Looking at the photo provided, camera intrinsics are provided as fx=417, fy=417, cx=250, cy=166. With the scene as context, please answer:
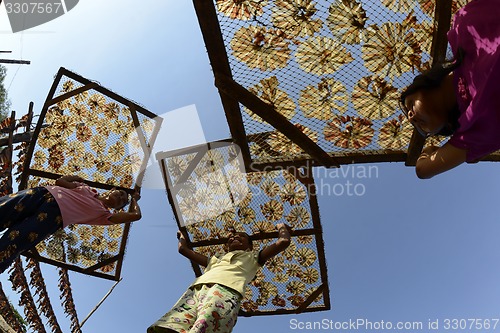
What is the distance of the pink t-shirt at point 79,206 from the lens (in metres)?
3.52

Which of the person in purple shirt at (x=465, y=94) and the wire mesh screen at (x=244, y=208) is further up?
the person in purple shirt at (x=465, y=94)

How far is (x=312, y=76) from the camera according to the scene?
3.42 metres

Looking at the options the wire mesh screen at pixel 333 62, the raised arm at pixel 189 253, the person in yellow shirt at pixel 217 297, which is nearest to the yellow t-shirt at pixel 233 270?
the person in yellow shirt at pixel 217 297

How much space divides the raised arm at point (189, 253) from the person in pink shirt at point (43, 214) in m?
0.68

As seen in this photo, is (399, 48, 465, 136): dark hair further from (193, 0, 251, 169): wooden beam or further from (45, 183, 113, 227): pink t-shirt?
(45, 183, 113, 227): pink t-shirt

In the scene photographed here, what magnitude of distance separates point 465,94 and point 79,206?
3150mm

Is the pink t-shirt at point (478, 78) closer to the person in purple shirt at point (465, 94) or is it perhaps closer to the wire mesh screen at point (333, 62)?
the person in purple shirt at point (465, 94)

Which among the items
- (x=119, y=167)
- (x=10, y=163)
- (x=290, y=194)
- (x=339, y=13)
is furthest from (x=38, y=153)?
(x=339, y=13)

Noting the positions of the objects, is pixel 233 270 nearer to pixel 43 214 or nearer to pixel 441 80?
pixel 43 214

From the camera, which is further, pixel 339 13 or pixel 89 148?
pixel 89 148

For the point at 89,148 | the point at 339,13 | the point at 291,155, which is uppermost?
the point at 339,13

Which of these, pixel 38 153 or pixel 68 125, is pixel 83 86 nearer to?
pixel 68 125

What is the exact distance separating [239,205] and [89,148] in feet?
6.64

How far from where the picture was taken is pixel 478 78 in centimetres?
172
